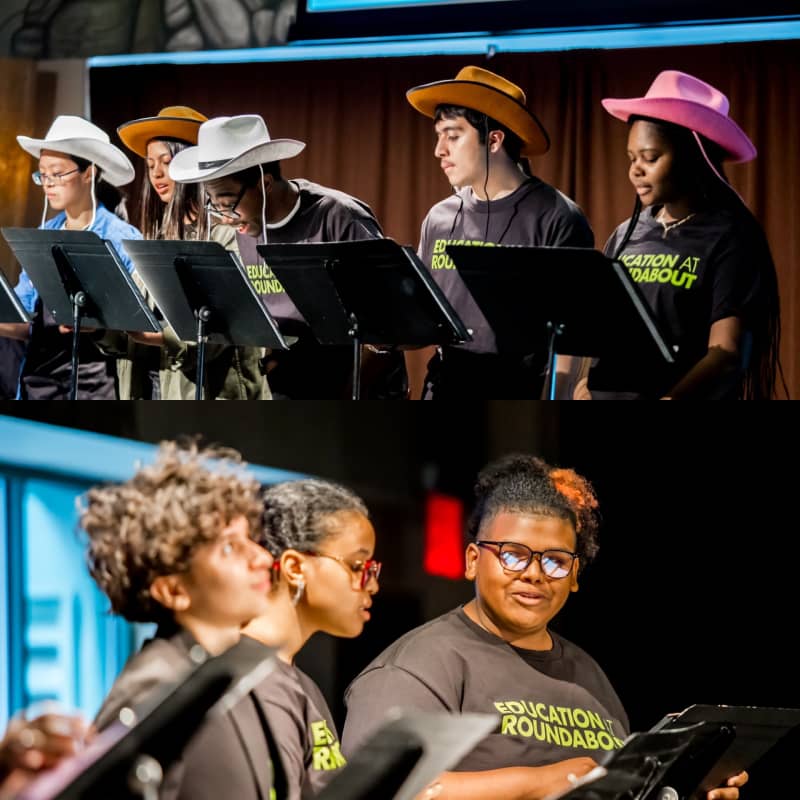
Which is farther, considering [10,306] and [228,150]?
[228,150]

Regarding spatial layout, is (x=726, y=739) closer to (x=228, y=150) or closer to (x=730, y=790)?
(x=730, y=790)

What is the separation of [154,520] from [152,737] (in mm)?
1489

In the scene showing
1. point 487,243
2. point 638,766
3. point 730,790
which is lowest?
point 730,790

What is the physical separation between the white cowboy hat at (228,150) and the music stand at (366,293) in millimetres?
823

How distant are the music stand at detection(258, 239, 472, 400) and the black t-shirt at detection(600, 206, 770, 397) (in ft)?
2.69

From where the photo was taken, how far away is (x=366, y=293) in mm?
3902

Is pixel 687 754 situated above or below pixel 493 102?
Result: below

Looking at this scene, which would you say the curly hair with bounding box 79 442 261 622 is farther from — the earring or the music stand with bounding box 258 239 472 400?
the music stand with bounding box 258 239 472 400

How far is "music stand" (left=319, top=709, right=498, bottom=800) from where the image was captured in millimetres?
1788

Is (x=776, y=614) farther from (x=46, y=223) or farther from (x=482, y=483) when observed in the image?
(x=46, y=223)

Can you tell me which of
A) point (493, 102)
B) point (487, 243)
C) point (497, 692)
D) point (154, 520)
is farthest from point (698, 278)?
point (154, 520)

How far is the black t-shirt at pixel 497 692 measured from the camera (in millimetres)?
3553

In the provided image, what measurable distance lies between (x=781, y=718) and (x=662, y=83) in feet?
8.05

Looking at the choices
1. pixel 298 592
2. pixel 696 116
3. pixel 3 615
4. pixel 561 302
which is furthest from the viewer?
pixel 696 116
